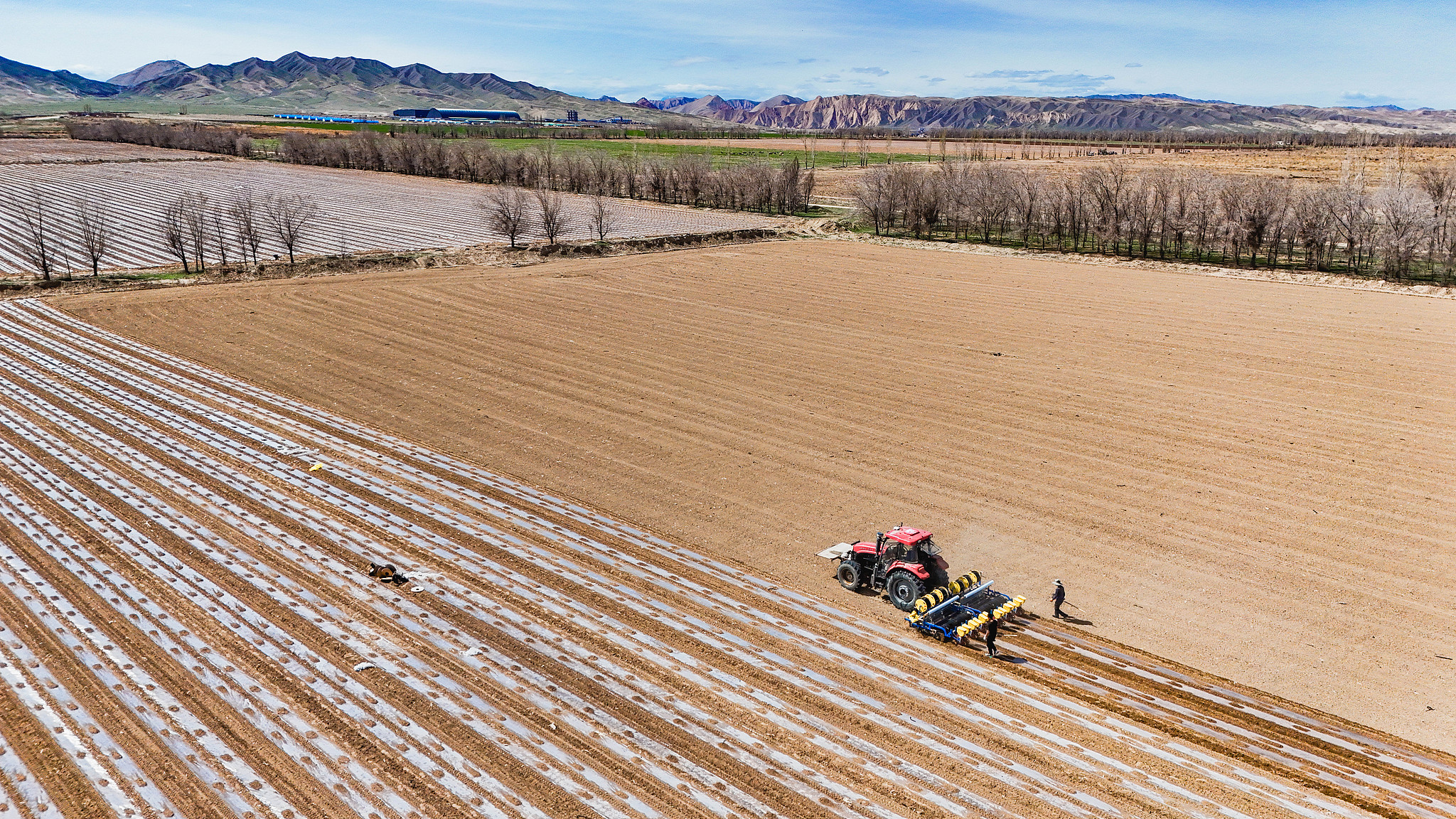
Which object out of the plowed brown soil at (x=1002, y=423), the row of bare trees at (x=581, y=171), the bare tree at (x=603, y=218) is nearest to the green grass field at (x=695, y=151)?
the row of bare trees at (x=581, y=171)

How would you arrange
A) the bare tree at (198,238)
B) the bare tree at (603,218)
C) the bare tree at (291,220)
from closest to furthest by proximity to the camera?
the bare tree at (198,238) → the bare tree at (291,220) → the bare tree at (603,218)

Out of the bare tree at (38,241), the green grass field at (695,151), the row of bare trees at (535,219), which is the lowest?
the bare tree at (38,241)

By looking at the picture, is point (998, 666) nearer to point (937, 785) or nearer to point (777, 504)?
point (937, 785)

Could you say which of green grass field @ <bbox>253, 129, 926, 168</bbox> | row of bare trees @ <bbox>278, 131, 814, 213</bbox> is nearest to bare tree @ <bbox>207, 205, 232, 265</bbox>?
row of bare trees @ <bbox>278, 131, 814, 213</bbox>

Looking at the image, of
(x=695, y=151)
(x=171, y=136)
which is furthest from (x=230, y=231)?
(x=171, y=136)

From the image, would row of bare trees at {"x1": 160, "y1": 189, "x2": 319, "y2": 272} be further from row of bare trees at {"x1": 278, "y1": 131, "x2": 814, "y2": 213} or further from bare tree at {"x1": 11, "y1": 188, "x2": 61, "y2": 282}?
row of bare trees at {"x1": 278, "y1": 131, "x2": 814, "y2": 213}

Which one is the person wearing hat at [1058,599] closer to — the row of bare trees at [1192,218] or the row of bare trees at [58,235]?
the row of bare trees at [1192,218]
